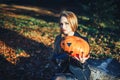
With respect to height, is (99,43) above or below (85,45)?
below

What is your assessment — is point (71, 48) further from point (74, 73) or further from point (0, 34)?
point (0, 34)

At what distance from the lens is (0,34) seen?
11.8 metres

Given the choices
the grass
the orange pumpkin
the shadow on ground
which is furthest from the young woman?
the grass

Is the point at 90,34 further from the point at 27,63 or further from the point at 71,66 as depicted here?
the point at 71,66

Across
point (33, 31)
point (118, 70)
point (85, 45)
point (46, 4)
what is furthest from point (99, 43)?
point (46, 4)

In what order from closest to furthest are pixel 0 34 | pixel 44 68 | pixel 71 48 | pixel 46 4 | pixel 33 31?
1. pixel 71 48
2. pixel 44 68
3. pixel 0 34
4. pixel 33 31
5. pixel 46 4

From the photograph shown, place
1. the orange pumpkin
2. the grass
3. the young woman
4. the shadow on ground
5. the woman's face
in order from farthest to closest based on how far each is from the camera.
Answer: the grass, the shadow on ground, the orange pumpkin, the woman's face, the young woman

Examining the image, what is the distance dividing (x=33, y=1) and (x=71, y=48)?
21450 mm

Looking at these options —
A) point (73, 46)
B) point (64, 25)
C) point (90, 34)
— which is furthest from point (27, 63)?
point (90, 34)

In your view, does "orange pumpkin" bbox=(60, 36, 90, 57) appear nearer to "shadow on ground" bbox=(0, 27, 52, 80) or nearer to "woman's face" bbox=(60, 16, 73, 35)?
"woman's face" bbox=(60, 16, 73, 35)

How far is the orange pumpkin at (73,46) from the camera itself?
18.2 ft

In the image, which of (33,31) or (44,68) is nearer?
(44,68)

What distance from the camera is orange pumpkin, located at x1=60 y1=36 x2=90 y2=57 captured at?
554 cm

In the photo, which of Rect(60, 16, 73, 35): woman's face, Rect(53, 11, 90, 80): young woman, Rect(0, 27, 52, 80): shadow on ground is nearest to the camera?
Rect(53, 11, 90, 80): young woman
